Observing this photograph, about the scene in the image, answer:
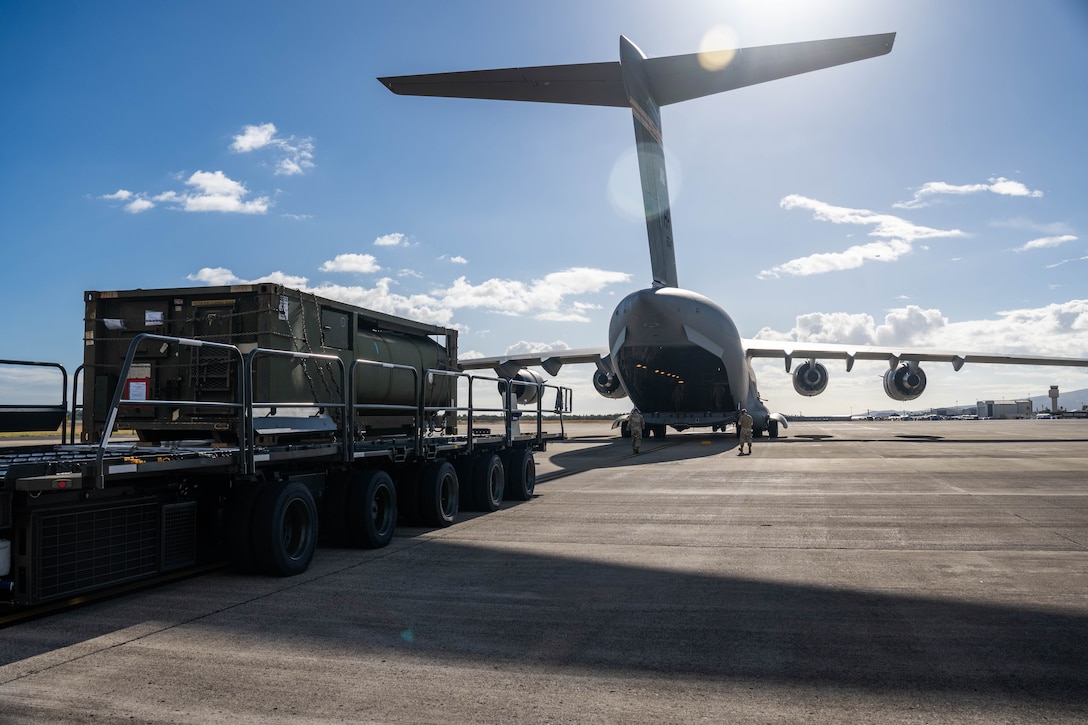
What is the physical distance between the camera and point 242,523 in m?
7.32

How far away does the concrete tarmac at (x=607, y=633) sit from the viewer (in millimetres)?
4227

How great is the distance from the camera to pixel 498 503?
505 inches

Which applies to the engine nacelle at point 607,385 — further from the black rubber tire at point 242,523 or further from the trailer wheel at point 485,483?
the black rubber tire at point 242,523

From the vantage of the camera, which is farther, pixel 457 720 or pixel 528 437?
pixel 528 437

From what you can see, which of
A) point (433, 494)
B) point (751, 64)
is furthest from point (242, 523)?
point (751, 64)

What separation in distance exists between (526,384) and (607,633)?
10.2 m

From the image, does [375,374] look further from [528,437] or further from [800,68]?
[800,68]

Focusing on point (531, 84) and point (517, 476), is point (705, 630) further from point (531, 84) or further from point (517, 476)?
point (531, 84)

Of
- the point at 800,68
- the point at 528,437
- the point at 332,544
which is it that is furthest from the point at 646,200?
the point at 332,544

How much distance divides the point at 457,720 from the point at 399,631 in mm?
1757

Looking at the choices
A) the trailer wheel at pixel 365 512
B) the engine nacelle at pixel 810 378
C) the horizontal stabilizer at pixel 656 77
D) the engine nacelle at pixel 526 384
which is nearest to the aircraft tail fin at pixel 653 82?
the horizontal stabilizer at pixel 656 77

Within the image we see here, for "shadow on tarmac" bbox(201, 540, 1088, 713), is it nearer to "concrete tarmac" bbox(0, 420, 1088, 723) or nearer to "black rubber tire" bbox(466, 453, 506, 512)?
"concrete tarmac" bbox(0, 420, 1088, 723)

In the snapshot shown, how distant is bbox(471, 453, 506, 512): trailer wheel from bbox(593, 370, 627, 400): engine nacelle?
2957 centimetres

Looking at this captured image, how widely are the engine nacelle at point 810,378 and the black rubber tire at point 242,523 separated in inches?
1477
